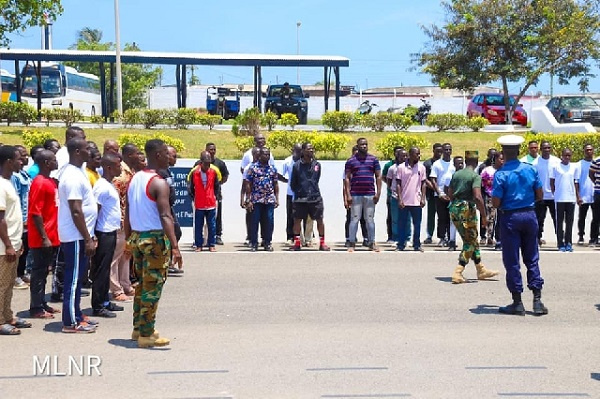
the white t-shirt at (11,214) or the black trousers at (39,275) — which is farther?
the black trousers at (39,275)

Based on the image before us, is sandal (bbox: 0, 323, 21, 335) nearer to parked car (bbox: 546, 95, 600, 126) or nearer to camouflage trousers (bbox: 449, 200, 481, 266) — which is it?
camouflage trousers (bbox: 449, 200, 481, 266)

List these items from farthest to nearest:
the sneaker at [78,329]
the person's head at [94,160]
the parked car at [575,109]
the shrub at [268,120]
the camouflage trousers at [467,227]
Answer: the parked car at [575,109], the shrub at [268,120], the camouflage trousers at [467,227], the person's head at [94,160], the sneaker at [78,329]

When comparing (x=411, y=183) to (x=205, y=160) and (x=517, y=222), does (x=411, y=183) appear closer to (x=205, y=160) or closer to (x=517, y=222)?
(x=205, y=160)

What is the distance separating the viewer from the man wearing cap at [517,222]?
386 inches

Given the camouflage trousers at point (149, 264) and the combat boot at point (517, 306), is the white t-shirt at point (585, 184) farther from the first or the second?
the camouflage trousers at point (149, 264)

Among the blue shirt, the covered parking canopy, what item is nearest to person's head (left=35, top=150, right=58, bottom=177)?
the blue shirt

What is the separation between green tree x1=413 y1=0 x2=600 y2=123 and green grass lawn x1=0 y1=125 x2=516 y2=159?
508 cm

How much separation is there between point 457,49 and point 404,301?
23600mm

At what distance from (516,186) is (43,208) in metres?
5.14

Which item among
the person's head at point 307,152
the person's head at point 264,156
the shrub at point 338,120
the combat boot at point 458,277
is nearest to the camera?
the combat boot at point 458,277

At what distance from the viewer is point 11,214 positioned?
28.2 ft

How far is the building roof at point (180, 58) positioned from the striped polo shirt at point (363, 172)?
1904 cm

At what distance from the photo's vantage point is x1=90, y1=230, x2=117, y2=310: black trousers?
Answer: 9.45m

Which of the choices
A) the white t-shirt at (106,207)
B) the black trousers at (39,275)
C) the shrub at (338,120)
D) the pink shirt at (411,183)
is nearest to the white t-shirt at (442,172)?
the pink shirt at (411,183)
